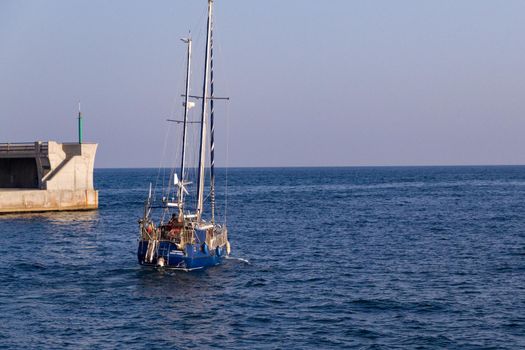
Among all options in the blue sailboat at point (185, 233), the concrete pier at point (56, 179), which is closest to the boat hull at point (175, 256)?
the blue sailboat at point (185, 233)

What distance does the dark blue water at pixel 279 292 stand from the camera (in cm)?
2739

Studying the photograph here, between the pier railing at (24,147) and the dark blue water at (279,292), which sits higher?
the pier railing at (24,147)

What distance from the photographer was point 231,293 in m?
35.3

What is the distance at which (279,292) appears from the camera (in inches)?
1395

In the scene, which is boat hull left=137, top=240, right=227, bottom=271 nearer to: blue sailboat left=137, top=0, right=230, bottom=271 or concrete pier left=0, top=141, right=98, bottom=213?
blue sailboat left=137, top=0, right=230, bottom=271

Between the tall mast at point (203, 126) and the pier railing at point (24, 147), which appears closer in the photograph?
the tall mast at point (203, 126)

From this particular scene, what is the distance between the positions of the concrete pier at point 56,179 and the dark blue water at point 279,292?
10.3 metres

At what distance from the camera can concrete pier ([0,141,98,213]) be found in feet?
247

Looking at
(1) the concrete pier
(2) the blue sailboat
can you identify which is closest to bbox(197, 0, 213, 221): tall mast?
(2) the blue sailboat

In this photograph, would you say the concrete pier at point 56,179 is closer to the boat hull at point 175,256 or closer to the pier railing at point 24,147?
the pier railing at point 24,147

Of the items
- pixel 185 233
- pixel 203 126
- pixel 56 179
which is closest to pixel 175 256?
pixel 185 233

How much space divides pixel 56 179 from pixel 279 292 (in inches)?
1860

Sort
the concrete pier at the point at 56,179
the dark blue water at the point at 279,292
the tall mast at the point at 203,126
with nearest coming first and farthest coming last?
the dark blue water at the point at 279,292 < the tall mast at the point at 203,126 < the concrete pier at the point at 56,179

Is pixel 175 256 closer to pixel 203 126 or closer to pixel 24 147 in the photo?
pixel 203 126
